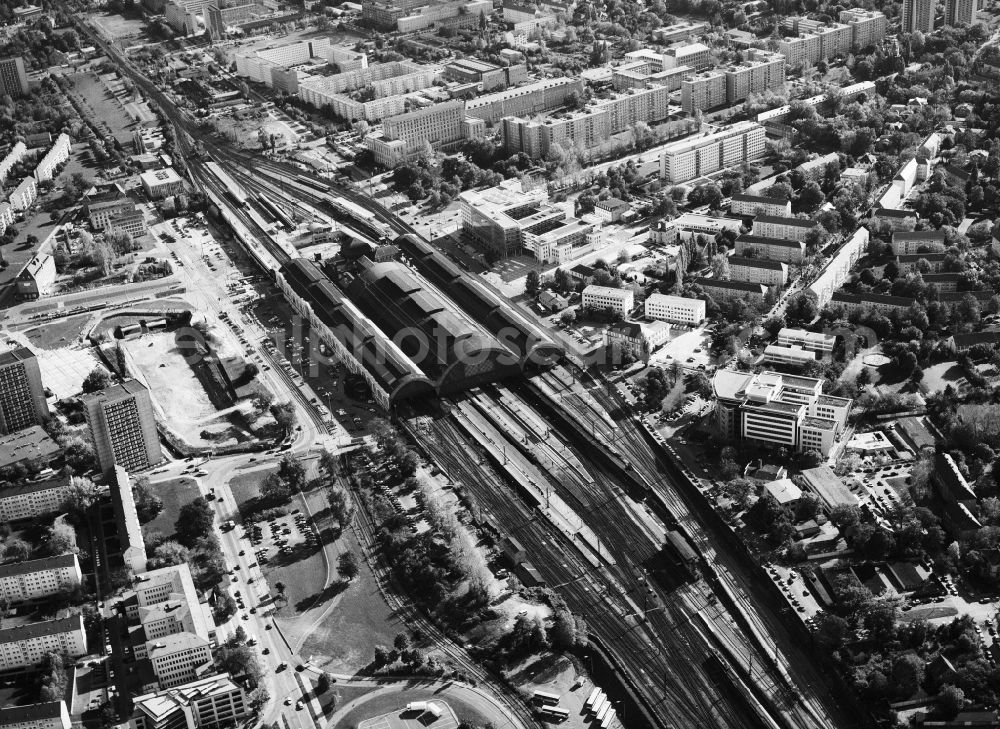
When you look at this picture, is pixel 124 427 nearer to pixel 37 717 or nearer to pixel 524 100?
pixel 37 717

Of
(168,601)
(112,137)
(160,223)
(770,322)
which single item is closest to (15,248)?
(160,223)

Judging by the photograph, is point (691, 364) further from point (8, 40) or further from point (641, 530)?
point (8, 40)

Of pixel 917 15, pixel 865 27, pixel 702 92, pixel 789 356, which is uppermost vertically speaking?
pixel 917 15

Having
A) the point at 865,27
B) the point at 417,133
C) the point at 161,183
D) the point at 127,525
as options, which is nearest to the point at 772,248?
the point at 417,133

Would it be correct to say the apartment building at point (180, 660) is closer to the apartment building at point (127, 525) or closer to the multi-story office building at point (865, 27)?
the apartment building at point (127, 525)

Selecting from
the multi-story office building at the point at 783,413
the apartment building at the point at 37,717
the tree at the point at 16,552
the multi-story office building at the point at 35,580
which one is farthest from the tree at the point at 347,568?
the multi-story office building at the point at 783,413

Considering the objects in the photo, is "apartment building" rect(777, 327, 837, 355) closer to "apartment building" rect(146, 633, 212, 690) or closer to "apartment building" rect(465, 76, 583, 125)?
A: "apartment building" rect(146, 633, 212, 690)
